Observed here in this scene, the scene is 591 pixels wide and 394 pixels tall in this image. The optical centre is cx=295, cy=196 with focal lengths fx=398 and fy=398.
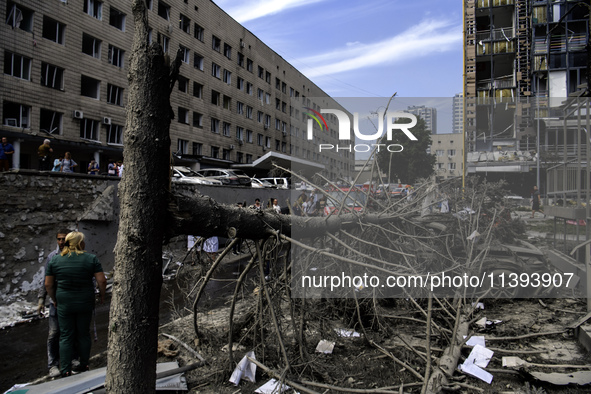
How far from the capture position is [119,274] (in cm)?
207

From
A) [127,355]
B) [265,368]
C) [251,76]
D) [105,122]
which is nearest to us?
[127,355]

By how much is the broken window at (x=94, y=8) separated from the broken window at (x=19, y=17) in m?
3.70

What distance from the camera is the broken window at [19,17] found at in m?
19.4

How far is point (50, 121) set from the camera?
71.2ft

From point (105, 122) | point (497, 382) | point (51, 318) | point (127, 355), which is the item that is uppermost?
point (105, 122)

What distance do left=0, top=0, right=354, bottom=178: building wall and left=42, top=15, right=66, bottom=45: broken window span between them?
0.24 metres

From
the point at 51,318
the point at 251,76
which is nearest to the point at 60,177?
the point at 51,318

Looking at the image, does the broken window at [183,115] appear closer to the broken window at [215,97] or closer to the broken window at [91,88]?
the broken window at [215,97]

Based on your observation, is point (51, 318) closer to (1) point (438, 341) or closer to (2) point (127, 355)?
(2) point (127, 355)

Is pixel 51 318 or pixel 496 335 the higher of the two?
pixel 51 318

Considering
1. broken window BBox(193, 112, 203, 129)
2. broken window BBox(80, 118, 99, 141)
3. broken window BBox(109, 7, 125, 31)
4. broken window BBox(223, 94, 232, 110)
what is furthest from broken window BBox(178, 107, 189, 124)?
broken window BBox(80, 118, 99, 141)

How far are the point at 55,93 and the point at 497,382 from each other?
80.2ft

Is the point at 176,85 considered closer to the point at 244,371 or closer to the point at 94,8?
the point at 94,8

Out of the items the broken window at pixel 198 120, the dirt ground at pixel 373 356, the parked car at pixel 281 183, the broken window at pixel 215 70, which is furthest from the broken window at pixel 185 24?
the dirt ground at pixel 373 356
